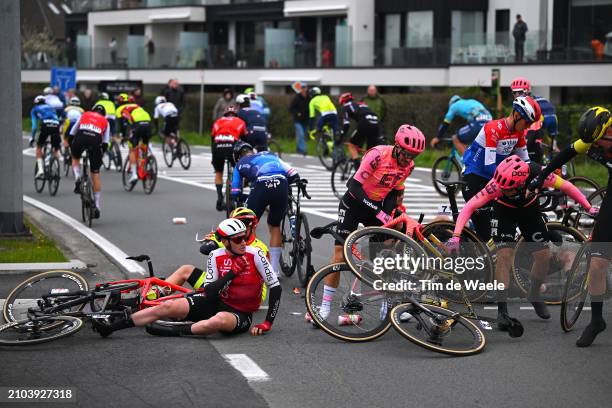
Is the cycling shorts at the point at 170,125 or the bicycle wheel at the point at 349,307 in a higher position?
the cycling shorts at the point at 170,125

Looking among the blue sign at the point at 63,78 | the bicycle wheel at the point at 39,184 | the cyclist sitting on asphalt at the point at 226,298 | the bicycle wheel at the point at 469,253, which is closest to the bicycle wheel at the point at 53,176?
the bicycle wheel at the point at 39,184

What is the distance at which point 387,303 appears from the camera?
964 centimetres

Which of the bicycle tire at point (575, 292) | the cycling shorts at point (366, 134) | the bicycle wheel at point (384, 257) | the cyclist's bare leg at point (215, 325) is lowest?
the cyclist's bare leg at point (215, 325)

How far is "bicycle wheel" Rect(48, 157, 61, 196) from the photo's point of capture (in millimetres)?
23234

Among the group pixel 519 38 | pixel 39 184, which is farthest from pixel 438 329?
pixel 519 38

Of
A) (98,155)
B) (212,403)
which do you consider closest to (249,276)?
(212,403)

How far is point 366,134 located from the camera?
73.9ft

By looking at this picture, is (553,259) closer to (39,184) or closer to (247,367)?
(247,367)

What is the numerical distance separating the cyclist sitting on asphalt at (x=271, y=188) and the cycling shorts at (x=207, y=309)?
2430 mm

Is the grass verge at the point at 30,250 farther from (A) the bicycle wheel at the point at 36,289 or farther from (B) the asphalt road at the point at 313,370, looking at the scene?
(B) the asphalt road at the point at 313,370

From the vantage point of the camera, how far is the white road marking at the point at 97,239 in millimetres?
13773

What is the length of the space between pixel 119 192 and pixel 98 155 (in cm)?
554

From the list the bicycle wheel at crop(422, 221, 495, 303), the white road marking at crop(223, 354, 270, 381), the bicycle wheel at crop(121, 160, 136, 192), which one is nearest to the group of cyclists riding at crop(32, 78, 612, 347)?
the bicycle wheel at crop(422, 221, 495, 303)

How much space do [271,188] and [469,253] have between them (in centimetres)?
284
